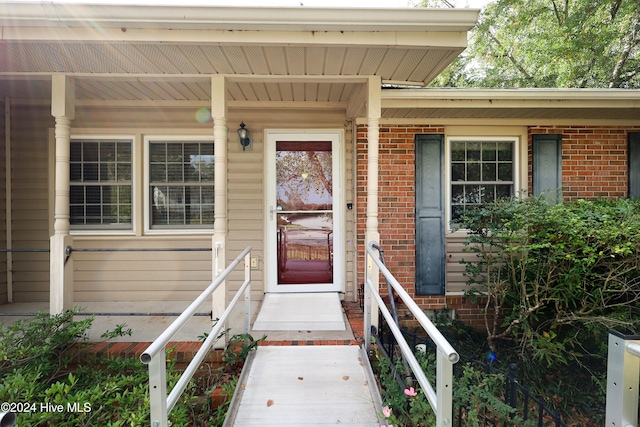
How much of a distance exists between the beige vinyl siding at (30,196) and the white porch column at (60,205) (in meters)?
1.51

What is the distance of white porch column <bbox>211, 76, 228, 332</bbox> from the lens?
271 centimetres

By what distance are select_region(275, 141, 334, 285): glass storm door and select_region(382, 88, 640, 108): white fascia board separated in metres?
1.13

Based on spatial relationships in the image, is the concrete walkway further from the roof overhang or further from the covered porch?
the roof overhang

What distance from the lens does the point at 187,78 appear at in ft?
9.34

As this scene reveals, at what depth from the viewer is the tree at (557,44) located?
7.03m

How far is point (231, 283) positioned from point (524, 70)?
420 inches

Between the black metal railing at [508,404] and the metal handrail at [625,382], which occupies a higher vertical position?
the metal handrail at [625,382]

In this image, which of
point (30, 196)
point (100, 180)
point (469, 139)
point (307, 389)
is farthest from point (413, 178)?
point (30, 196)

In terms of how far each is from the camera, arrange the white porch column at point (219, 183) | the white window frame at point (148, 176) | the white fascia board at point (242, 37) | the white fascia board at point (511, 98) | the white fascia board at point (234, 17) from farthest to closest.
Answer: the white window frame at point (148, 176)
the white fascia board at point (511, 98)
the white porch column at point (219, 183)
the white fascia board at point (242, 37)
the white fascia board at point (234, 17)

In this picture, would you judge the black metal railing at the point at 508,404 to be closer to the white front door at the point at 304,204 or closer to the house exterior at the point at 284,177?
the house exterior at the point at 284,177

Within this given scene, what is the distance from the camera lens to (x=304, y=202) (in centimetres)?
400

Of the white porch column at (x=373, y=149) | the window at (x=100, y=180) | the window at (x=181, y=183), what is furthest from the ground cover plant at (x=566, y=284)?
the window at (x=100, y=180)

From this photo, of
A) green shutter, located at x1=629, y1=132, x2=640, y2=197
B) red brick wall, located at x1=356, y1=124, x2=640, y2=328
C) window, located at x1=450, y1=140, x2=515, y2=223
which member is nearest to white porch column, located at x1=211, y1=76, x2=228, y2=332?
red brick wall, located at x1=356, y1=124, x2=640, y2=328

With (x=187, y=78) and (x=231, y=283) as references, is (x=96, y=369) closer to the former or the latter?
(x=231, y=283)
